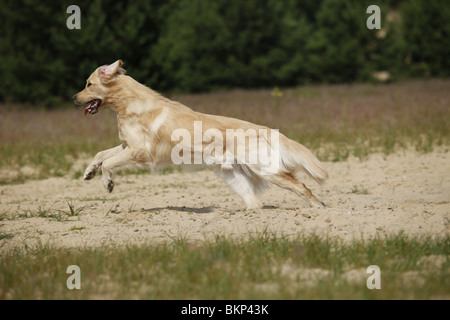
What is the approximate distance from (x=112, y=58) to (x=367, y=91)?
9.46 metres

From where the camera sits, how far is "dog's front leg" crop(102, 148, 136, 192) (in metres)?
7.48

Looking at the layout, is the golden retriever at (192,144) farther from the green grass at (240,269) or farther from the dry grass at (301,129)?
the dry grass at (301,129)

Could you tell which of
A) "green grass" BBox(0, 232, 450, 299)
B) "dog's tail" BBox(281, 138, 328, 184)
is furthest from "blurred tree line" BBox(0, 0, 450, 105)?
"green grass" BBox(0, 232, 450, 299)

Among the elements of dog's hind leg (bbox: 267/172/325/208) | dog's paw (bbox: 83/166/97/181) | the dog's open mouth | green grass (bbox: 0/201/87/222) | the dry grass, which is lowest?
green grass (bbox: 0/201/87/222)

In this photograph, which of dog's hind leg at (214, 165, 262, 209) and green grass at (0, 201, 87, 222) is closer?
green grass at (0, 201, 87, 222)

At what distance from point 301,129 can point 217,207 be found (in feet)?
20.3

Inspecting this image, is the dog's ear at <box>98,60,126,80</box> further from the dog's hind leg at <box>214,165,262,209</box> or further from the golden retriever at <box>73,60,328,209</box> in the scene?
the dog's hind leg at <box>214,165,262,209</box>

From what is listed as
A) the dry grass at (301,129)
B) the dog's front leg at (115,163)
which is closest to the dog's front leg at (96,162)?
the dog's front leg at (115,163)

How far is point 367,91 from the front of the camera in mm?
22438

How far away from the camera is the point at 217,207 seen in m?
8.06

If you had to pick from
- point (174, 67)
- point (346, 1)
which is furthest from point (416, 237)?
point (346, 1)

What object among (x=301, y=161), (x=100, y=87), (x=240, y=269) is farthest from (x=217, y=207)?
(x=240, y=269)

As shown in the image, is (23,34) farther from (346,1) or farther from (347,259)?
(347,259)

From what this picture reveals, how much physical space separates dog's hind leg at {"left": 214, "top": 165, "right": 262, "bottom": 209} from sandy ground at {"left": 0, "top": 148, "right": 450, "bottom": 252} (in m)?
0.17
